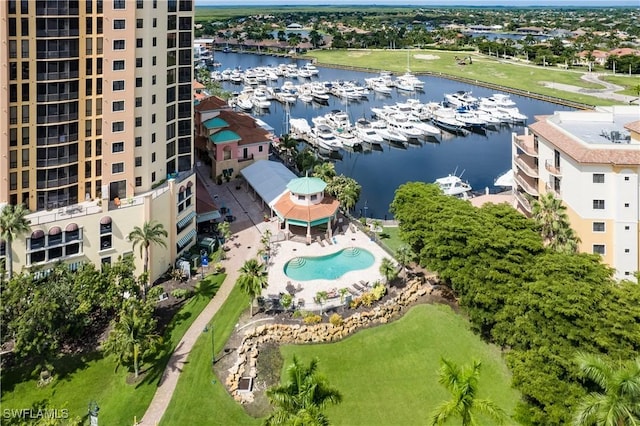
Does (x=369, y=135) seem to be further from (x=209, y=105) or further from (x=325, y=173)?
(x=325, y=173)

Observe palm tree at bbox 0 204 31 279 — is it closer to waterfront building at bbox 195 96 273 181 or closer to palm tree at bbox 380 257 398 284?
palm tree at bbox 380 257 398 284

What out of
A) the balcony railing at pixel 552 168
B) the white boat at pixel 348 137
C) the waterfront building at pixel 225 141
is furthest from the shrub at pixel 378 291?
the white boat at pixel 348 137

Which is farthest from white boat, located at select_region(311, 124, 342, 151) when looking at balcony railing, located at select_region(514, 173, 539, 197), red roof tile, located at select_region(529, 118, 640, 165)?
red roof tile, located at select_region(529, 118, 640, 165)

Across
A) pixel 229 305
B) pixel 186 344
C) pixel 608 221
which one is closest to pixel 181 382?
pixel 186 344

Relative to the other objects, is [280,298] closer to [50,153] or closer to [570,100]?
[50,153]

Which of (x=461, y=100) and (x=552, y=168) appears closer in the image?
(x=552, y=168)

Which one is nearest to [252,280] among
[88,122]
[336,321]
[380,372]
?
[336,321]
